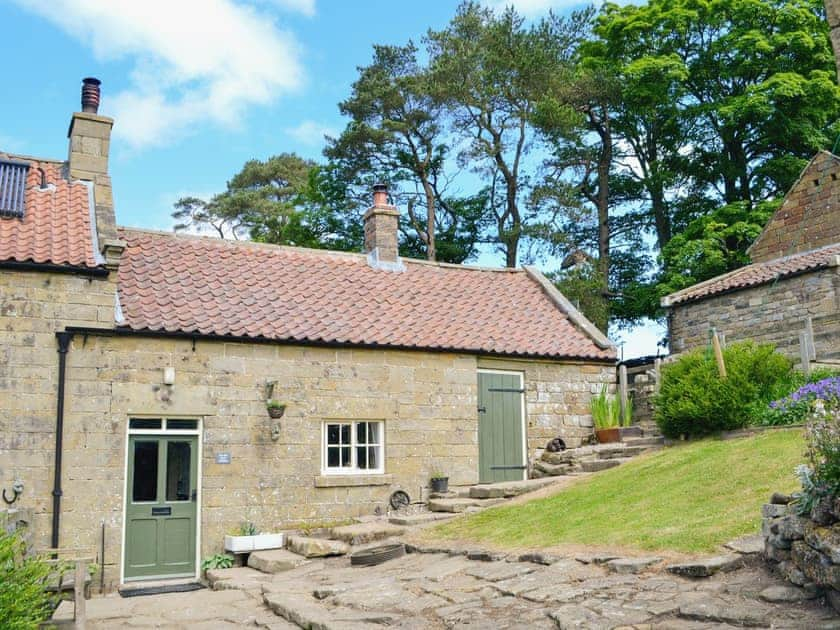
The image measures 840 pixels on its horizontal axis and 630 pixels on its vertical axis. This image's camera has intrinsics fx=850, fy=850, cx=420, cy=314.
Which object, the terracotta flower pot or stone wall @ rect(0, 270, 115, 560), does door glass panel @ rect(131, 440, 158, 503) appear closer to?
stone wall @ rect(0, 270, 115, 560)

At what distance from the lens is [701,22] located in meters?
31.0

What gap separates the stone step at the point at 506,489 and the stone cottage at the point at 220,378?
110 cm

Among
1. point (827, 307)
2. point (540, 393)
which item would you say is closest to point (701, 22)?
point (827, 307)

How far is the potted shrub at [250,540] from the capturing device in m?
12.9

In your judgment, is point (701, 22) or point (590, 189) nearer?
point (701, 22)

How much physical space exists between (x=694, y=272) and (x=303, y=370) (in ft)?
58.3

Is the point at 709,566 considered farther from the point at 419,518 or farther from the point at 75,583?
the point at 419,518

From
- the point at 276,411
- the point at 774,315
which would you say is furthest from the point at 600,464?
the point at 774,315

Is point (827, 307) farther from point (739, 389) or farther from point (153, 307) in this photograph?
point (153, 307)

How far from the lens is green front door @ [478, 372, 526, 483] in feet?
52.2

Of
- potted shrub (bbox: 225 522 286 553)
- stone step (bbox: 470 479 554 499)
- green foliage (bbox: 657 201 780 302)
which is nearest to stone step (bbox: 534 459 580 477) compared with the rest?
stone step (bbox: 470 479 554 499)

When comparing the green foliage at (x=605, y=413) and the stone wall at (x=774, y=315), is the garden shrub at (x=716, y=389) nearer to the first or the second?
the green foliage at (x=605, y=413)

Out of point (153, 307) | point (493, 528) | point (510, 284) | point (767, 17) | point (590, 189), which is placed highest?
point (767, 17)

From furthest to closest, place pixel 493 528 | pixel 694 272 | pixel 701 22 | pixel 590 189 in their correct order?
pixel 590 189, pixel 701 22, pixel 694 272, pixel 493 528
